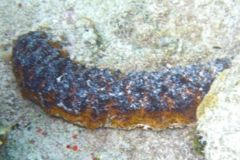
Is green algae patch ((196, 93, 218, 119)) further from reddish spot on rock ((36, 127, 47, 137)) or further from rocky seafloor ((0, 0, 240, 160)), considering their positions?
reddish spot on rock ((36, 127, 47, 137))

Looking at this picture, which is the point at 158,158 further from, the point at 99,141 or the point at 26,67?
the point at 26,67

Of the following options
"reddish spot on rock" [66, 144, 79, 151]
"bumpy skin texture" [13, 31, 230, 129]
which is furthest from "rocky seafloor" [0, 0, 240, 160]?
"bumpy skin texture" [13, 31, 230, 129]

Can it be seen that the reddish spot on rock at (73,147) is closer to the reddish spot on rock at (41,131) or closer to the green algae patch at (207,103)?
the reddish spot on rock at (41,131)

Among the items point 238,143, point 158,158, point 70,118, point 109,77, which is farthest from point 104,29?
point 238,143

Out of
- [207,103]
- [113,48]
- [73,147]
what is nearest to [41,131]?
[73,147]

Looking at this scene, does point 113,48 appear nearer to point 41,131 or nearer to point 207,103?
point 41,131

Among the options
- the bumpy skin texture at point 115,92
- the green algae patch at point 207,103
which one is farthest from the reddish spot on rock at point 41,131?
the green algae patch at point 207,103
